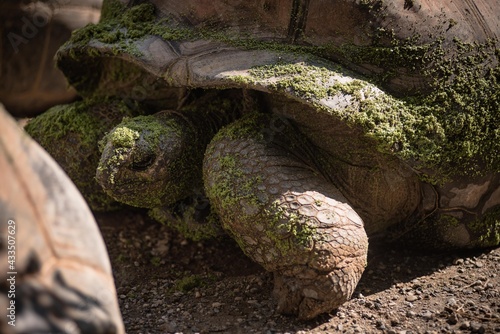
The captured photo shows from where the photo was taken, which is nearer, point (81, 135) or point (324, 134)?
point (324, 134)

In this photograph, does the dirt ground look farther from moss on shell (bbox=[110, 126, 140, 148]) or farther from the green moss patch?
moss on shell (bbox=[110, 126, 140, 148])

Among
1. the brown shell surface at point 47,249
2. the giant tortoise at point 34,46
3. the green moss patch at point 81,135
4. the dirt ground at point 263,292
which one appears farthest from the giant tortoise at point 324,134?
the giant tortoise at point 34,46

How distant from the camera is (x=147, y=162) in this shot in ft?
9.14

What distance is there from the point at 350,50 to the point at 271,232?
951 millimetres

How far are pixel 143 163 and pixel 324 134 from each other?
0.90 meters

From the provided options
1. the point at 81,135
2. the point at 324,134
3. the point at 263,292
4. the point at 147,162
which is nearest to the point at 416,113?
the point at 324,134

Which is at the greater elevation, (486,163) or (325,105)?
(325,105)

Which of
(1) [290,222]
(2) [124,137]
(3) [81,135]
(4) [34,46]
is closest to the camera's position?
(1) [290,222]

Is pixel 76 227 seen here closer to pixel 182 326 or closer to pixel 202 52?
pixel 182 326

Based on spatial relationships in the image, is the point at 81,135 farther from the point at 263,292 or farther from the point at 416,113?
the point at 416,113

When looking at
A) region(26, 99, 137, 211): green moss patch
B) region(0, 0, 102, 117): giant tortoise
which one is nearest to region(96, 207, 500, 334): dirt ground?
region(26, 99, 137, 211): green moss patch

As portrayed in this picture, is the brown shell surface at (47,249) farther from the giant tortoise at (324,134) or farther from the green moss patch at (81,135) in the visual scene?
the green moss patch at (81,135)

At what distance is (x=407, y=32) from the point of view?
104 inches

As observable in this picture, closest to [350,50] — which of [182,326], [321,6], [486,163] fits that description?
[321,6]
